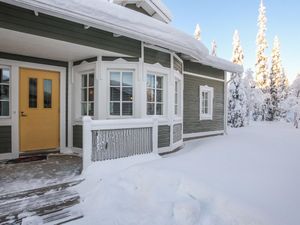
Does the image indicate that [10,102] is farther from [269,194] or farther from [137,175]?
[269,194]

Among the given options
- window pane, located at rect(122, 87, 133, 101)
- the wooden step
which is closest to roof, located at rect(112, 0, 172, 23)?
window pane, located at rect(122, 87, 133, 101)

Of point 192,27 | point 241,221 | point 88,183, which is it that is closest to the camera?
point 241,221

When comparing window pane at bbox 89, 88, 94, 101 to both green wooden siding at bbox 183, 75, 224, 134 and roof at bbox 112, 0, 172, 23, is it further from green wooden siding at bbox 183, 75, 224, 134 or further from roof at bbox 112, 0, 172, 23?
green wooden siding at bbox 183, 75, 224, 134

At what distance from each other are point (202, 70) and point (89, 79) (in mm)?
4399

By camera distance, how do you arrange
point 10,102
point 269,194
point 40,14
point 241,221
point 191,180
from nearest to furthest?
point 241,221
point 269,194
point 191,180
point 40,14
point 10,102

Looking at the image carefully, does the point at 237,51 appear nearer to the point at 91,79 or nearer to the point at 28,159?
the point at 91,79

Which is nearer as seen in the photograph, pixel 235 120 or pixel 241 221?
pixel 241 221

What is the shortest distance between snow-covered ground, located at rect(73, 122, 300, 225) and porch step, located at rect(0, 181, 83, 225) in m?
0.16

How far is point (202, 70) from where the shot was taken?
8.24m

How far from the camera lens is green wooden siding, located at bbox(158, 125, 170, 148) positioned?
5.54 metres

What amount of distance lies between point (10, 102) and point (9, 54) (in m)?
1.01

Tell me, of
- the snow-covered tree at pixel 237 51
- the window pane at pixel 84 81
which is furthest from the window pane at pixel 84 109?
the snow-covered tree at pixel 237 51

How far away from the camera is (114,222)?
7.94 feet

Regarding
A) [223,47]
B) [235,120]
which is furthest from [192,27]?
[235,120]
